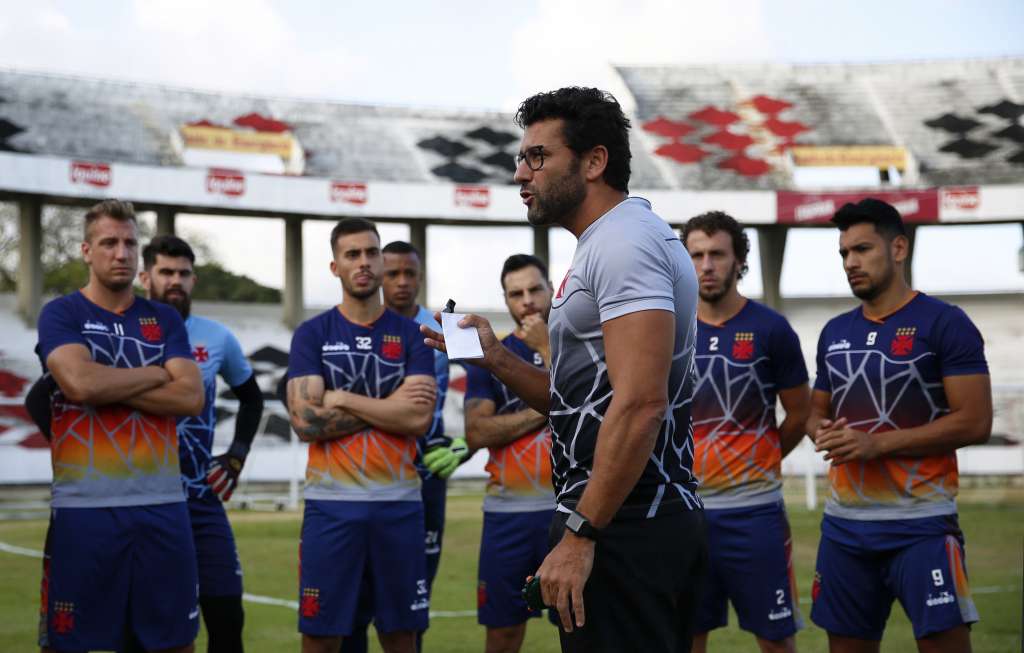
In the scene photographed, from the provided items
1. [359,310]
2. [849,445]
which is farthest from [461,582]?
[849,445]

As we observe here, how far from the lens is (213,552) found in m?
6.32

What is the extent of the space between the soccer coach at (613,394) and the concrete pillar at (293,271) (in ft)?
104

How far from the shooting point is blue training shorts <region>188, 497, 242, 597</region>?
20.5ft

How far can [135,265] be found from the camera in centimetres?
535

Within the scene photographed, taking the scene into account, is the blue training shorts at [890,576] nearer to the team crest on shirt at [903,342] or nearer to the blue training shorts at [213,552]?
the team crest on shirt at [903,342]

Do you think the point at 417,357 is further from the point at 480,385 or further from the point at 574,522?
the point at 574,522

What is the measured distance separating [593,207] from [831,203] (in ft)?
110

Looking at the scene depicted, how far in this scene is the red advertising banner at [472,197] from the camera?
34156mm

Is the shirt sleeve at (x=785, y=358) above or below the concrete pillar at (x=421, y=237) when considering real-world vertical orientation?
below

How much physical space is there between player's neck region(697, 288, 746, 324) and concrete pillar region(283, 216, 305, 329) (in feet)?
95.9

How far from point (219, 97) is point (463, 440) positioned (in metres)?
31.6

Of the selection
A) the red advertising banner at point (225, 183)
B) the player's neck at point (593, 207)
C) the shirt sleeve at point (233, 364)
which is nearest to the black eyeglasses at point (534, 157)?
the player's neck at point (593, 207)

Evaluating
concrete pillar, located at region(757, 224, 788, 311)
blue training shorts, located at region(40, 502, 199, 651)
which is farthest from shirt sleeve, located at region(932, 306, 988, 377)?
concrete pillar, located at region(757, 224, 788, 311)

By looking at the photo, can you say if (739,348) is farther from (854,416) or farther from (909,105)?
(909,105)
